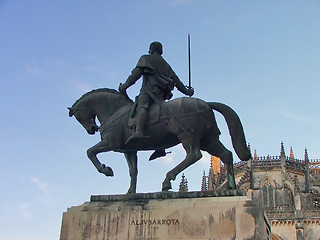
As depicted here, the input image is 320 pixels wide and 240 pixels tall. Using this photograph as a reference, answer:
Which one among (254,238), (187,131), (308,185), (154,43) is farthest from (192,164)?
(308,185)

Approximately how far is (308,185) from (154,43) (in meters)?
53.9

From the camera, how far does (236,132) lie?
325 inches

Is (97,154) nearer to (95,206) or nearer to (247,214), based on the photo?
(95,206)

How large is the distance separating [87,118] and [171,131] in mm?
2038

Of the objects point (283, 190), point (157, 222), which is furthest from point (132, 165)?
point (283, 190)

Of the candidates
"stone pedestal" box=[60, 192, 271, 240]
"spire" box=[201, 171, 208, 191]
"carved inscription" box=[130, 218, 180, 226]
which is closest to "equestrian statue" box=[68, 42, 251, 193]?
"stone pedestal" box=[60, 192, 271, 240]

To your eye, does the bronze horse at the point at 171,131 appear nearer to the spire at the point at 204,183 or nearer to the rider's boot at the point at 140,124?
the rider's boot at the point at 140,124

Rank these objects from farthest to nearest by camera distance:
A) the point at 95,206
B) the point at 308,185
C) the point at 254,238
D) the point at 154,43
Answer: the point at 308,185 < the point at 154,43 < the point at 95,206 < the point at 254,238

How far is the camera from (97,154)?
872cm

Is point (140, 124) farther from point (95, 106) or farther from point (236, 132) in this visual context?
point (236, 132)

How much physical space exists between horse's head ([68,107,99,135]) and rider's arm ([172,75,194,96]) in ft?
6.04

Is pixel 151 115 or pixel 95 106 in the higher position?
pixel 95 106

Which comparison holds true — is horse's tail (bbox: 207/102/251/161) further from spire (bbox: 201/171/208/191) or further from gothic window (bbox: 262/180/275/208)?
spire (bbox: 201/171/208/191)

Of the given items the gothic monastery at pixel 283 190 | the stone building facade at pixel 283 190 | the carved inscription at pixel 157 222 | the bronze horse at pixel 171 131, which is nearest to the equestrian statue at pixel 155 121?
the bronze horse at pixel 171 131
